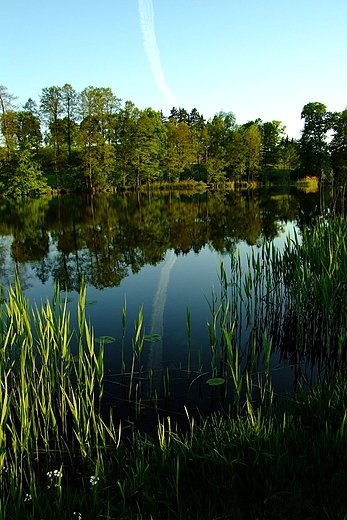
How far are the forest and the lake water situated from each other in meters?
17.2

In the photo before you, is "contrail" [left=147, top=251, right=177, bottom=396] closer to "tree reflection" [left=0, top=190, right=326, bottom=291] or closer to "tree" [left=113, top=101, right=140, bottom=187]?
"tree reflection" [left=0, top=190, right=326, bottom=291]

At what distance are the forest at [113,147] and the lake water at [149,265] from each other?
17.2 metres

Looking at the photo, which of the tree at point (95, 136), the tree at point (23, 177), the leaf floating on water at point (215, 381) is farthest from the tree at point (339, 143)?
the leaf floating on water at point (215, 381)

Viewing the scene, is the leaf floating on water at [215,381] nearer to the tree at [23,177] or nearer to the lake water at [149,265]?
the lake water at [149,265]

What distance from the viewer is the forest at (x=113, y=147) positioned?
41456mm

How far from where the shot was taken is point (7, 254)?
1405 centimetres

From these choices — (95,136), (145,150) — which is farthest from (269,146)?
(95,136)

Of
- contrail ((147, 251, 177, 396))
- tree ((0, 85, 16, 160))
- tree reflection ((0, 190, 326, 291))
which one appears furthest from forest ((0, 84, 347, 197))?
contrail ((147, 251, 177, 396))

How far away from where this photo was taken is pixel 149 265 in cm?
1264

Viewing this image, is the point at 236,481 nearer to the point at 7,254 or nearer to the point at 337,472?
the point at 337,472

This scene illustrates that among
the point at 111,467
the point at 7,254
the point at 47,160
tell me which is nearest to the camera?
the point at 111,467

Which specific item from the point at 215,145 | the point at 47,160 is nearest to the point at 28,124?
the point at 47,160

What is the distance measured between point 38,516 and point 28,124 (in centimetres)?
5281

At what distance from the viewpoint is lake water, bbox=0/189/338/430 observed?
561 centimetres
